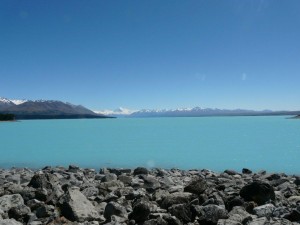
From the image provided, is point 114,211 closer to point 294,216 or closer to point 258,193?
point 258,193

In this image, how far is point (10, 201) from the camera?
28.5 ft

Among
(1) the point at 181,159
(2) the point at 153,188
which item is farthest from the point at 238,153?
(2) the point at 153,188

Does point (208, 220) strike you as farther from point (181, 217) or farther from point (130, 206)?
point (130, 206)

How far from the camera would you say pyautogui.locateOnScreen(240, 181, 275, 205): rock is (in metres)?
8.83

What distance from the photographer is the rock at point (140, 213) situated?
7.84 metres

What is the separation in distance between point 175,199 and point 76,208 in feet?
7.35

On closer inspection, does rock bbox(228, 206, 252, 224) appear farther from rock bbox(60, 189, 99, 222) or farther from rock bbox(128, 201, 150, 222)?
rock bbox(60, 189, 99, 222)

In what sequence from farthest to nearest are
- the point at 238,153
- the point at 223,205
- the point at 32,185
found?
the point at 238,153 → the point at 32,185 → the point at 223,205

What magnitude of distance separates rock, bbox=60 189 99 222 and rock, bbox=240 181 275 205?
3586 millimetres

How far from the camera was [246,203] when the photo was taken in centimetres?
846

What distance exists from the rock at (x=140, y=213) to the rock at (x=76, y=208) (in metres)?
0.76

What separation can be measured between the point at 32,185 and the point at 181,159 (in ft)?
72.4

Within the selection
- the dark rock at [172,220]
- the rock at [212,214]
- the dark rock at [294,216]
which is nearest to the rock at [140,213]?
the dark rock at [172,220]

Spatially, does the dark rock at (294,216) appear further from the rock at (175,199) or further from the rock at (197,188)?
the rock at (197,188)
